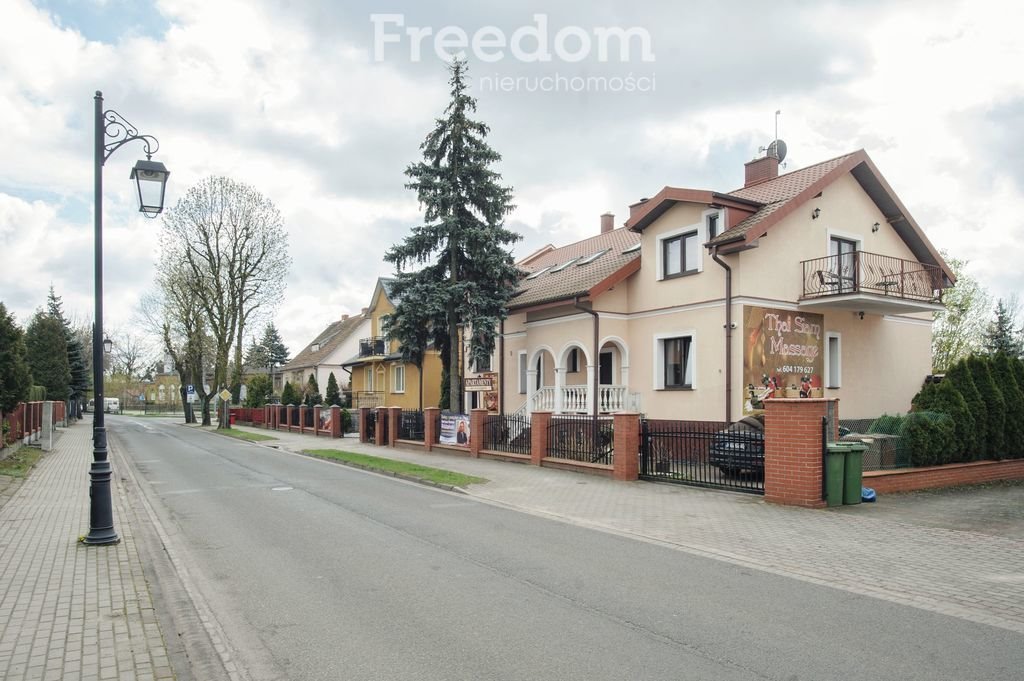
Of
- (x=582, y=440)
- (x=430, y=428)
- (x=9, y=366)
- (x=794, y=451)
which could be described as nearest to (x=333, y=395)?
(x=430, y=428)

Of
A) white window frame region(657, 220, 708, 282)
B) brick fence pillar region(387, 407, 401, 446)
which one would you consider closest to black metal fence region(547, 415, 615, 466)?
white window frame region(657, 220, 708, 282)

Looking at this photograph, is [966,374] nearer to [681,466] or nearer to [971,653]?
[681,466]

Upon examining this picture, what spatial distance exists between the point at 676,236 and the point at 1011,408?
30.9ft

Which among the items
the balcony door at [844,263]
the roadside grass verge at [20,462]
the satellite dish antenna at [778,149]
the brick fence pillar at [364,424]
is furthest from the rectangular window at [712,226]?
the roadside grass verge at [20,462]

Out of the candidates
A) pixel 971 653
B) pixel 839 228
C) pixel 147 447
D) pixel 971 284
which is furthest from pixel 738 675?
pixel 971 284

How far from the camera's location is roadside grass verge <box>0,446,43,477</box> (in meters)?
16.5

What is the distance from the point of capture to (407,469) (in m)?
17.3

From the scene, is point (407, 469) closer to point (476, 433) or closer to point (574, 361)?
point (476, 433)

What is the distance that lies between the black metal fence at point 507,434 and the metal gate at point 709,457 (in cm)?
472

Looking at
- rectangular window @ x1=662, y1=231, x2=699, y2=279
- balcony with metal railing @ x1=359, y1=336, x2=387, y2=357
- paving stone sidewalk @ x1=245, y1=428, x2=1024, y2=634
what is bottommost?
paving stone sidewalk @ x1=245, y1=428, x2=1024, y2=634

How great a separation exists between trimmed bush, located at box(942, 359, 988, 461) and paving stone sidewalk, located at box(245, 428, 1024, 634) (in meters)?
6.10

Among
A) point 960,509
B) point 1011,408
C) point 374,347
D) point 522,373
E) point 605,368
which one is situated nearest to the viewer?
point 960,509

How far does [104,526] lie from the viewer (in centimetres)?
881

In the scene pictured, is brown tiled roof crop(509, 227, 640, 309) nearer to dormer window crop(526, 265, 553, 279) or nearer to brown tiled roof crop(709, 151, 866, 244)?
dormer window crop(526, 265, 553, 279)
